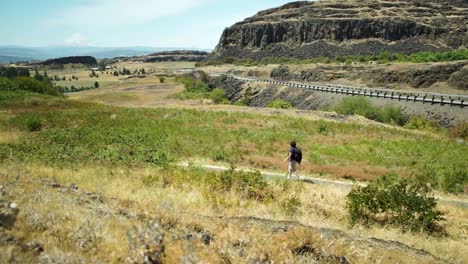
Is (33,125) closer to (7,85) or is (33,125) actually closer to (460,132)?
(7,85)

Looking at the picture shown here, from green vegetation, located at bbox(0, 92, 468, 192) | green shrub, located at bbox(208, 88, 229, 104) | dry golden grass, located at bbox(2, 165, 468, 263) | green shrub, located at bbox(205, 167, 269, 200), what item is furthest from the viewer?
green shrub, located at bbox(208, 88, 229, 104)

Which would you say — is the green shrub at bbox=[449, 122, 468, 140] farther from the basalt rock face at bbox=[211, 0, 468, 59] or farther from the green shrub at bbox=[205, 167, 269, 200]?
the basalt rock face at bbox=[211, 0, 468, 59]

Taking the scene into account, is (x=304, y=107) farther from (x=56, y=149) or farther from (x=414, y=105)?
(x=56, y=149)

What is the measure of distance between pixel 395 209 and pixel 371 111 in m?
52.6

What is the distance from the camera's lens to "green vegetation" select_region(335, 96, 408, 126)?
59.8m

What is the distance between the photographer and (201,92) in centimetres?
11081

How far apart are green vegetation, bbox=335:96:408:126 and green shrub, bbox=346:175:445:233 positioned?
49436mm

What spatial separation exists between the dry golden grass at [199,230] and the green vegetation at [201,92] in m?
79.8


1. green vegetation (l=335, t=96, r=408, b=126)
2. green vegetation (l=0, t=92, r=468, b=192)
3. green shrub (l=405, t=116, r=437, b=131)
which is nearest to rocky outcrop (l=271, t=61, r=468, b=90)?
green vegetation (l=335, t=96, r=408, b=126)

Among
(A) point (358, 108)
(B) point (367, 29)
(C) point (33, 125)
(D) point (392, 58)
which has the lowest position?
(A) point (358, 108)

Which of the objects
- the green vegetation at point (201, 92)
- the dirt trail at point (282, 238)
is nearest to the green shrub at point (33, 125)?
the dirt trail at point (282, 238)

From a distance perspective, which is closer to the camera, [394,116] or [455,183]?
[455,183]

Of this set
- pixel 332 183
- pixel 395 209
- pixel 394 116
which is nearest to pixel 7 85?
pixel 332 183

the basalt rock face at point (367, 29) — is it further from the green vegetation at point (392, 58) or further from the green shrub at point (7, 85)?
the green shrub at point (7, 85)
